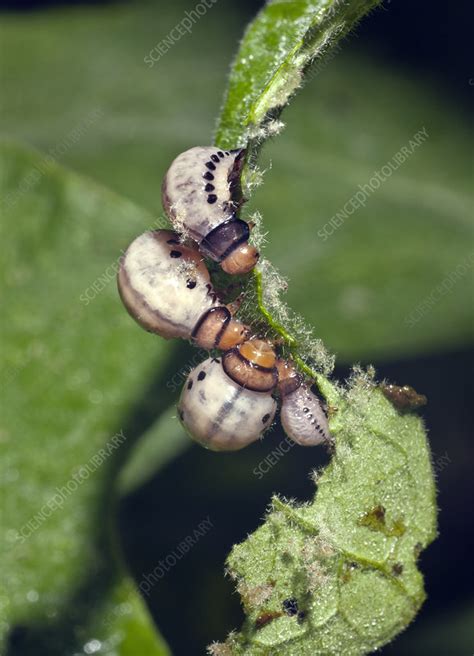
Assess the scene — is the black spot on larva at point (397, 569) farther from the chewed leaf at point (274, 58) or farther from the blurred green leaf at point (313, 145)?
the blurred green leaf at point (313, 145)

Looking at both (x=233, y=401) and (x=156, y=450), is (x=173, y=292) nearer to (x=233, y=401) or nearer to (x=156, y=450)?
(x=233, y=401)

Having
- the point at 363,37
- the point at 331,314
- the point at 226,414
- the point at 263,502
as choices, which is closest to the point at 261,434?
the point at 226,414

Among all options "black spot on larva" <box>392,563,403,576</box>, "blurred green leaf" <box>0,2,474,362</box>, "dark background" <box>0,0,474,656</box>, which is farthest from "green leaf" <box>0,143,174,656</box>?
"black spot on larva" <box>392,563,403,576</box>

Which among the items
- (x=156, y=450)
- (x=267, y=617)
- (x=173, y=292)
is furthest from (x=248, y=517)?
(x=173, y=292)

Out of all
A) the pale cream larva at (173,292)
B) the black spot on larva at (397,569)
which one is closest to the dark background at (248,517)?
the black spot on larva at (397,569)

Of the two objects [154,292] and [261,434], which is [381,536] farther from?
[154,292]

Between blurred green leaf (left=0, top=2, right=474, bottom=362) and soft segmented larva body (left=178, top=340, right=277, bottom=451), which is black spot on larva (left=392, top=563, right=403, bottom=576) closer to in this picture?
soft segmented larva body (left=178, top=340, right=277, bottom=451)
